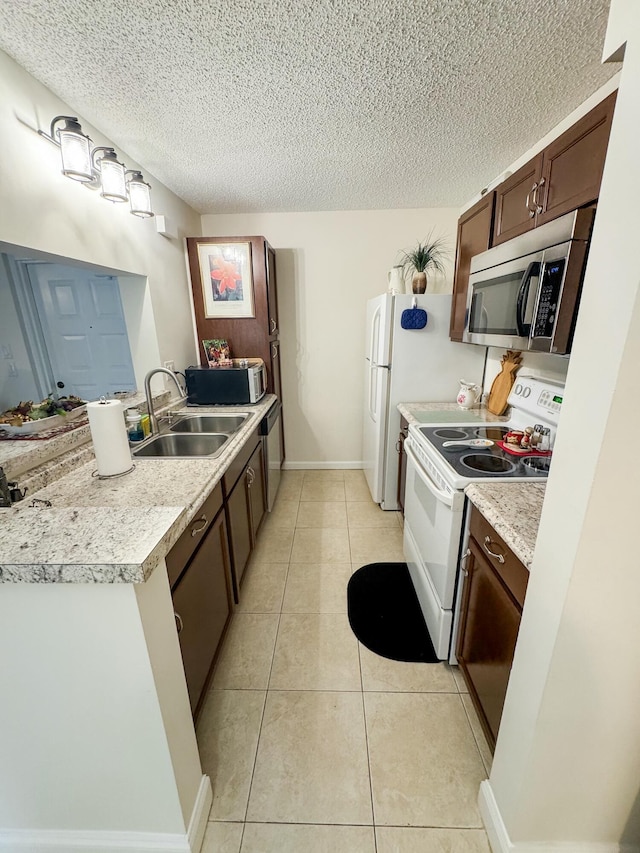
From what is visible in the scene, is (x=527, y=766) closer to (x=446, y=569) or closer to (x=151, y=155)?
(x=446, y=569)

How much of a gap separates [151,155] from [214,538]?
2.11 meters

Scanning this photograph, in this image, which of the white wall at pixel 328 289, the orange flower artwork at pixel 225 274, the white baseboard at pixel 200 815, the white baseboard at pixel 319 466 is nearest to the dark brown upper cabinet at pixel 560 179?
the white wall at pixel 328 289

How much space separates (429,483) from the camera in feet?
4.75

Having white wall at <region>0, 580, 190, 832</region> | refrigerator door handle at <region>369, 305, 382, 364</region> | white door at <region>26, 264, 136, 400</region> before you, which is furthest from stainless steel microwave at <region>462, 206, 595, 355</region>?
white door at <region>26, 264, 136, 400</region>

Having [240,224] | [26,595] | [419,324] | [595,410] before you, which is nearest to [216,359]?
[240,224]

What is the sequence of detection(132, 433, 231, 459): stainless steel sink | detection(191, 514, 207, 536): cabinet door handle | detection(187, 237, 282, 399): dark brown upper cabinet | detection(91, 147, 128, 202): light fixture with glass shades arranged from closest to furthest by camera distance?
detection(191, 514, 207, 536): cabinet door handle, detection(91, 147, 128, 202): light fixture with glass shades, detection(132, 433, 231, 459): stainless steel sink, detection(187, 237, 282, 399): dark brown upper cabinet

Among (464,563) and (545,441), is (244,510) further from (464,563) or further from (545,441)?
(545,441)

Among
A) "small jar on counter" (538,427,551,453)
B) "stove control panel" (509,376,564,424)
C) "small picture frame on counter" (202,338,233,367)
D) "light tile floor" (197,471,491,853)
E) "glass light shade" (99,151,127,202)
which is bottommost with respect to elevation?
"light tile floor" (197,471,491,853)

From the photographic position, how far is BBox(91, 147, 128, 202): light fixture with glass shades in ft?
4.78

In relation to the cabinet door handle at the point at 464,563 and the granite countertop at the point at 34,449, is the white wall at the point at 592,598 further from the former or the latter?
the granite countertop at the point at 34,449

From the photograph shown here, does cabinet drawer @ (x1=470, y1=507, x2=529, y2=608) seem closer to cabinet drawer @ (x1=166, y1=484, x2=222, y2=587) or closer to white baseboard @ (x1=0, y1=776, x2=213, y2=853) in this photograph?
cabinet drawer @ (x1=166, y1=484, x2=222, y2=587)

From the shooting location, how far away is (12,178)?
1208mm

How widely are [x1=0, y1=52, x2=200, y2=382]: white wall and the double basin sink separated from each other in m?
0.54

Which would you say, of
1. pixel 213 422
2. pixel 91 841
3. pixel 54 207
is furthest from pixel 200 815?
pixel 54 207
